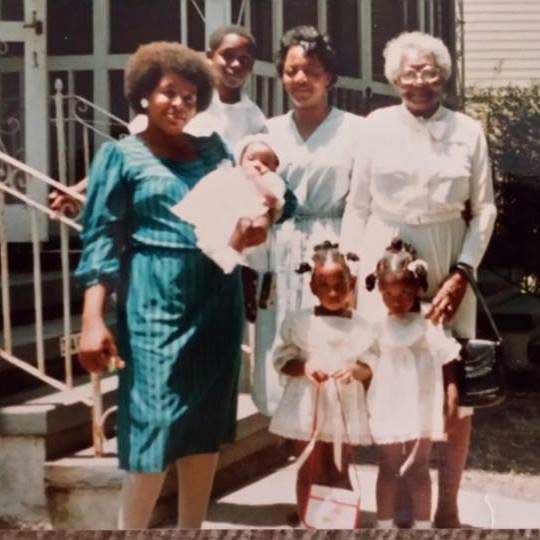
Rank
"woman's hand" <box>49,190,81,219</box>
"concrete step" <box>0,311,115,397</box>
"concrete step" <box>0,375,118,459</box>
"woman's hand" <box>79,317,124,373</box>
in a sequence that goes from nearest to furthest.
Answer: "woman's hand" <box>79,317,124,373</box> → "woman's hand" <box>49,190,81,219</box> → "concrete step" <box>0,375,118,459</box> → "concrete step" <box>0,311,115,397</box>

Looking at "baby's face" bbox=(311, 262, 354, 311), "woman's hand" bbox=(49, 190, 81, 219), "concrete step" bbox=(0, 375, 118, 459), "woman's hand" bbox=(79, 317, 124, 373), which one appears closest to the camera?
"woman's hand" bbox=(79, 317, 124, 373)

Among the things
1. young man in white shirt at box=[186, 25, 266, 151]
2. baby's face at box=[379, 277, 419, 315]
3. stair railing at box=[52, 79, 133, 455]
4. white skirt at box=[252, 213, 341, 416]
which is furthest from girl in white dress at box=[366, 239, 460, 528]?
stair railing at box=[52, 79, 133, 455]

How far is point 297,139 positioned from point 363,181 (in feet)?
0.54

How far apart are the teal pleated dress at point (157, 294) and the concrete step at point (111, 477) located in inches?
6.7

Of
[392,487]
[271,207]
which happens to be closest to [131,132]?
[271,207]

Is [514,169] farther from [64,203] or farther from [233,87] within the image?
[64,203]

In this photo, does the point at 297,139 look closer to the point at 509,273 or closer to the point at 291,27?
the point at 291,27

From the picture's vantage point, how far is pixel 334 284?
2146 millimetres

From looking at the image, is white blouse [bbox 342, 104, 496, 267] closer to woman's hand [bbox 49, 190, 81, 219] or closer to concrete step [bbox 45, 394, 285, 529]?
concrete step [bbox 45, 394, 285, 529]

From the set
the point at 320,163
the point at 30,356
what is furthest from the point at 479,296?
the point at 30,356

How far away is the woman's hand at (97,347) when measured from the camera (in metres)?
2.04

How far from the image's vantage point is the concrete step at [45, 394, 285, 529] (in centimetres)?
229

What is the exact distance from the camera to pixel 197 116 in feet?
6.87

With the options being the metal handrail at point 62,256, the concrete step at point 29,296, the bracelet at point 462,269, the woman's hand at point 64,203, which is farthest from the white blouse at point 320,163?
the concrete step at point 29,296
